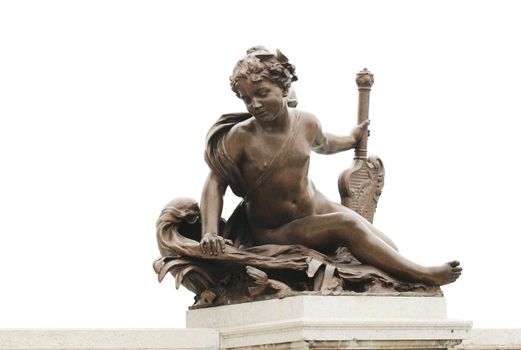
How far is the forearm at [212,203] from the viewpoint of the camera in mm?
6734

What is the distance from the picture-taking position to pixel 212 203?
6.80m

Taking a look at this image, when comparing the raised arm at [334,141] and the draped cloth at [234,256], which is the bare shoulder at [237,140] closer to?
the draped cloth at [234,256]

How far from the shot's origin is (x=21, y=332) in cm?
634

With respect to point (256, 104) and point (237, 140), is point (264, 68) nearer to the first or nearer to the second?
point (256, 104)

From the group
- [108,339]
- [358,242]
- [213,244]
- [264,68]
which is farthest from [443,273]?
[108,339]

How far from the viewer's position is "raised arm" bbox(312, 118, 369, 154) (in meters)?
6.98

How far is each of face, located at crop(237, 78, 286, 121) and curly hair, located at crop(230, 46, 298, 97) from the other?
0.02 metres

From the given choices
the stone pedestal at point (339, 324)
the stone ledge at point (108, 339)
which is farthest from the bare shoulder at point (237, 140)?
the stone ledge at point (108, 339)

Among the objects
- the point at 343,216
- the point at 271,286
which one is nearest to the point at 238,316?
the point at 271,286

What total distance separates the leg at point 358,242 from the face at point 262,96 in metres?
0.58

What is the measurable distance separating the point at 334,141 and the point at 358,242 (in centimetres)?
68

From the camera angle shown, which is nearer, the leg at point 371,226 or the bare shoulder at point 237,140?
the bare shoulder at point 237,140

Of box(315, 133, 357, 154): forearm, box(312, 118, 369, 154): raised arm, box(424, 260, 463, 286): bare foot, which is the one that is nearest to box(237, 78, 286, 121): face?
box(312, 118, 369, 154): raised arm

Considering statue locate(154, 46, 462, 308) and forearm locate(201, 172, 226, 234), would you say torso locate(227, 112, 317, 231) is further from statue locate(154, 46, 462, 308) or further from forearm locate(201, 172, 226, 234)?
forearm locate(201, 172, 226, 234)
